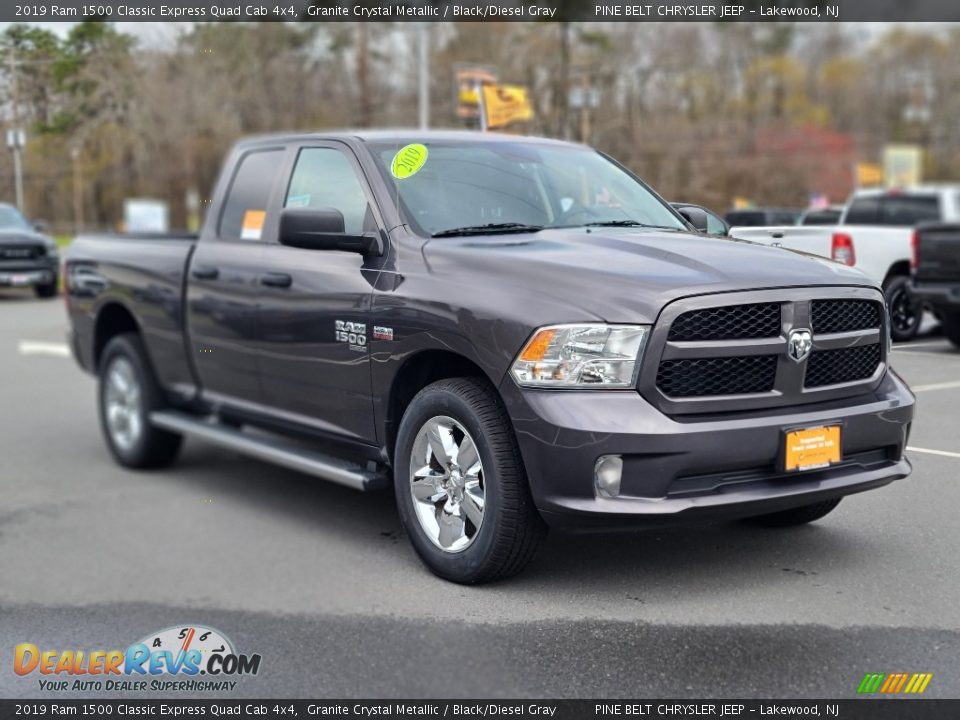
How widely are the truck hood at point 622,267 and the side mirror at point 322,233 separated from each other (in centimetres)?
35

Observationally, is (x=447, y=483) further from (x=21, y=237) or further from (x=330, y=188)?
(x=21, y=237)

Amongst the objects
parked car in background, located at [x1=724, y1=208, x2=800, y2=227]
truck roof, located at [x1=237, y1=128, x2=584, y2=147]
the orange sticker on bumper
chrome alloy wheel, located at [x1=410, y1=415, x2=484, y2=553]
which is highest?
truck roof, located at [x1=237, y1=128, x2=584, y2=147]

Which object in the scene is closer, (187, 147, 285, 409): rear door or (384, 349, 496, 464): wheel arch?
(384, 349, 496, 464): wheel arch

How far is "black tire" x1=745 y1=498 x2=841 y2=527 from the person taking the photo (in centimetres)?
533

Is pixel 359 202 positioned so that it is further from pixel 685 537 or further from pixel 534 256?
pixel 685 537

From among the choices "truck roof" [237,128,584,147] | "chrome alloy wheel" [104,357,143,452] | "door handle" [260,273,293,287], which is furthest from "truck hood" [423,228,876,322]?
"chrome alloy wheel" [104,357,143,452]

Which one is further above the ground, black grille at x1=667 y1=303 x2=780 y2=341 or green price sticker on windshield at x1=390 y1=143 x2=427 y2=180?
green price sticker on windshield at x1=390 y1=143 x2=427 y2=180

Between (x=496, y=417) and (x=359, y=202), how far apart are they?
5.38 feet

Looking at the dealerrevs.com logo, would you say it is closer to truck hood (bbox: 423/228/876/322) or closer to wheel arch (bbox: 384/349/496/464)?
wheel arch (bbox: 384/349/496/464)

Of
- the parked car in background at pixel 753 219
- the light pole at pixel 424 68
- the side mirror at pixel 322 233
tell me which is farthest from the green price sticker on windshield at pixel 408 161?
the light pole at pixel 424 68

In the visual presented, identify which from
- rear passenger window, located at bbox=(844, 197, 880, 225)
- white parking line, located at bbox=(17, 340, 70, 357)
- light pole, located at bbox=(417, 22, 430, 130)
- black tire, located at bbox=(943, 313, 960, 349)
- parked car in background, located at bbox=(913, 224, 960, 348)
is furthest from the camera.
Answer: light pole, located at bbox=(417, 22, 430, 130)
